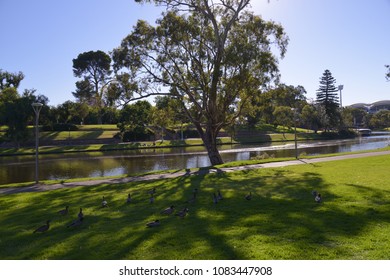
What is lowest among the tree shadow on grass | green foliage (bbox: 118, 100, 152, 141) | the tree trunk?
the tree shadow on grass

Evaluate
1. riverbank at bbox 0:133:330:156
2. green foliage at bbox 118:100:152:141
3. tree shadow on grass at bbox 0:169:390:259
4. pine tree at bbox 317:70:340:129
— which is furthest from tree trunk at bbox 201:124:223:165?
pine tree at bbox 317:70:340:129

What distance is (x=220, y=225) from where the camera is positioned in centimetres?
799

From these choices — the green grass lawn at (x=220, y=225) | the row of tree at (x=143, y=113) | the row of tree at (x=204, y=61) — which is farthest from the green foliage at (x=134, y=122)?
the green grass lawn at (x=220, y=225)

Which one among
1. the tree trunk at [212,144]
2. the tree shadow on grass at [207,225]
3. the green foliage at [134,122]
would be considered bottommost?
the tree shadow on grass at [207,225]

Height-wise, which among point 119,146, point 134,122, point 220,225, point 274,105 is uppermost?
point 274,105

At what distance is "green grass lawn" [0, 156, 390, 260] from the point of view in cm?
631

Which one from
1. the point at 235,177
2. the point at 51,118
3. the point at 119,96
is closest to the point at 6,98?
the point at 51,118

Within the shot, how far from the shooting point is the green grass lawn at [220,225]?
20.7ft

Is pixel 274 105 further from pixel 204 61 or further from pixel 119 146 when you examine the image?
pixel 204 61

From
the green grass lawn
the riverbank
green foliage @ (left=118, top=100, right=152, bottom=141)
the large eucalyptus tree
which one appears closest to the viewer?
the green grass lawn

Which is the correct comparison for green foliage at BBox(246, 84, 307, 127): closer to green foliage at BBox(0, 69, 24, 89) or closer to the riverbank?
the riverbank

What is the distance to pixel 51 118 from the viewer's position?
72125mm

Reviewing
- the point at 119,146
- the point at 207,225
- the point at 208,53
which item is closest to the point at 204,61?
the point at 208,53

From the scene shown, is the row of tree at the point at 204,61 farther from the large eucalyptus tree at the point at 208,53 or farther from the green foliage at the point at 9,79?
the green foliage at the point at 9,79
